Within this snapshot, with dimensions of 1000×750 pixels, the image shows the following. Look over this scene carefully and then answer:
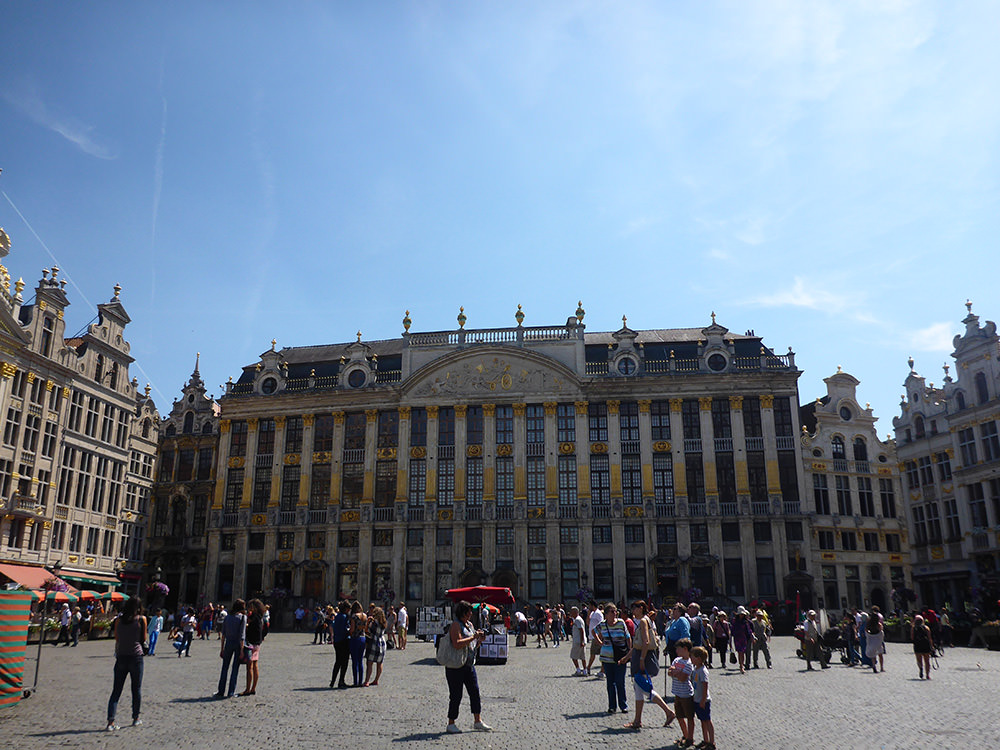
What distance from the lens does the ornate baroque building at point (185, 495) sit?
59656 mm

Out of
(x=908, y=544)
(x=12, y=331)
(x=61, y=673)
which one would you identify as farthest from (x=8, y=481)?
(x=908, y=544)

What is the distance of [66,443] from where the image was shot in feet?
163

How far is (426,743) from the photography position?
12.0 m

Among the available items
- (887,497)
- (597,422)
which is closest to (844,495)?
(887,497)

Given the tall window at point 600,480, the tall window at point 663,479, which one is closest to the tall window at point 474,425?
the tall window at point 600,480

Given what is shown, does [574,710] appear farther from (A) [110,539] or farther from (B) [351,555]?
(A) [110,539]

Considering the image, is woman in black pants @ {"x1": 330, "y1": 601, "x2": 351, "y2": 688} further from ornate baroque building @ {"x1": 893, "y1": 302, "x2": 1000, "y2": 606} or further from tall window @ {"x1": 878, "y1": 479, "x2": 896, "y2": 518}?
tall window @ {"x1": 878, "y1": 479, "x2": 896, "y2": 518}

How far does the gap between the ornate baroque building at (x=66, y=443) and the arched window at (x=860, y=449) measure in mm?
49735

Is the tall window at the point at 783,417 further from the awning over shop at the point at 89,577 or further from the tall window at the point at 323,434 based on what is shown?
the awning over shop at the point at 89,577

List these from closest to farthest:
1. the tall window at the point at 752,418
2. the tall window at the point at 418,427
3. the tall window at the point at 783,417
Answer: the tall window at the point at 783,417 → the tall window at the point at 752,418 → the tall window at the point at 418,427

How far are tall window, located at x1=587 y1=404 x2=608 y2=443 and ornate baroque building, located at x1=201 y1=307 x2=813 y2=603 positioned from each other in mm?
98

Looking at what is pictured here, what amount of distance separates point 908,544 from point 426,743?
53.3 metres

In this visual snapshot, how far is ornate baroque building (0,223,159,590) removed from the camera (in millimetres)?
44875

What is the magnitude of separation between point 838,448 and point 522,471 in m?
22.5
